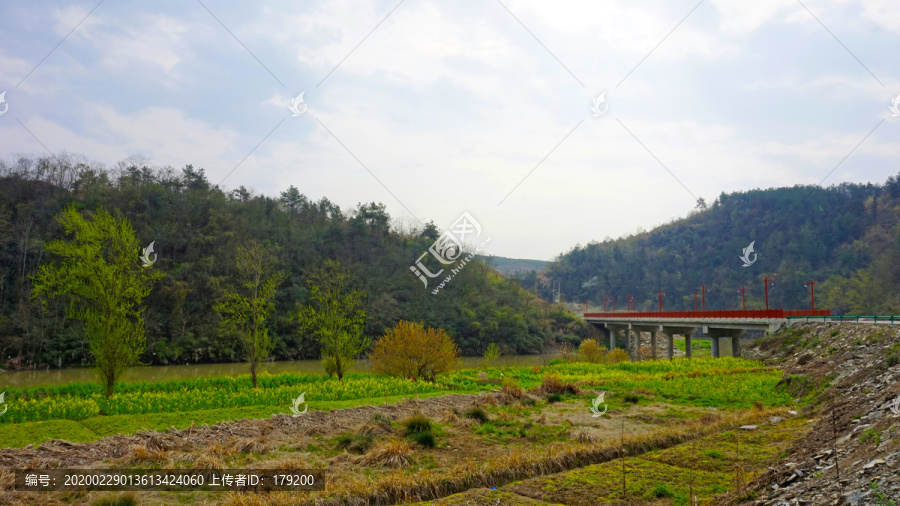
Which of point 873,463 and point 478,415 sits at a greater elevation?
point 873,463

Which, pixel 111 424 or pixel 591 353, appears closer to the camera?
pixel 111 424

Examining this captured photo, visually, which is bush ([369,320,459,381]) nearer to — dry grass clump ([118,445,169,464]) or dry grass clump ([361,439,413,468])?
dry grass clump ([361,439,413,468])

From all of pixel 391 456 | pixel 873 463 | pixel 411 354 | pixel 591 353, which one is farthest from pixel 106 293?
pixel 591 353

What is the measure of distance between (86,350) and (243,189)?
39.6 meters

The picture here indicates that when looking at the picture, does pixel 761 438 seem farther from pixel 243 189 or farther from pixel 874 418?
pixel 243 189

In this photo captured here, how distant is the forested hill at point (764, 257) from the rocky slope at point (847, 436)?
A: 4972 centimetres

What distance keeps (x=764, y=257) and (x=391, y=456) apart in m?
120

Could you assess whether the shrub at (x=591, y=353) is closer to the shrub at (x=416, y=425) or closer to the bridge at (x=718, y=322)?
the bridge at (x=718, y=322)

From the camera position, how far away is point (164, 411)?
14195 mm

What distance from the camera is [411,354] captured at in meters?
23.3

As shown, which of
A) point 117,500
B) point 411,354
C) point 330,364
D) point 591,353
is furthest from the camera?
point 591,353

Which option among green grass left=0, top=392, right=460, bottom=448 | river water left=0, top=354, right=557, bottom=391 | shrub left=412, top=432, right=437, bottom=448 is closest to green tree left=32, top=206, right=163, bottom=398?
green grass left=0, top=392, right=460, bottom=448

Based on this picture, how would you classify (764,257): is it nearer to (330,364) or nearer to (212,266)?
(212,266)

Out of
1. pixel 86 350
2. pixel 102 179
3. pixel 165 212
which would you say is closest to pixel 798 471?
pixel 86 350
